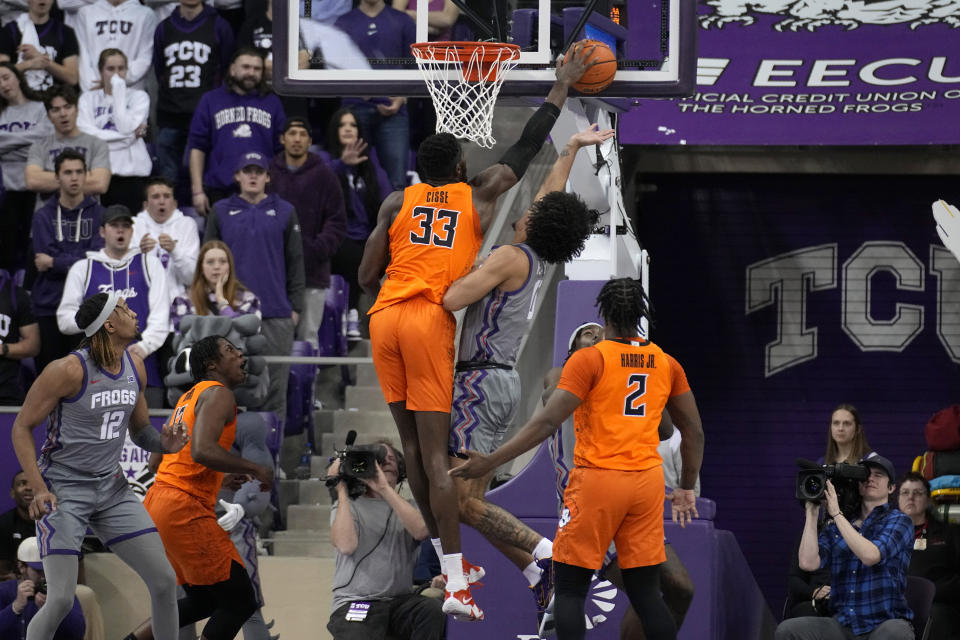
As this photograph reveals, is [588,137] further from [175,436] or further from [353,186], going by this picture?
[353,186]

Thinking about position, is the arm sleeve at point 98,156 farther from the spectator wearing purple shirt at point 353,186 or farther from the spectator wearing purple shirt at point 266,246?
the spectator wearing purple shirt at point 353,186

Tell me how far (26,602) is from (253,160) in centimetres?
426

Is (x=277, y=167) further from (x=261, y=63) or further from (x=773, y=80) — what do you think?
(x=773, y=80)

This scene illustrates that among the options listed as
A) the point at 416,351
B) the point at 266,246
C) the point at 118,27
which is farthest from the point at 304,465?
the point at 118,27

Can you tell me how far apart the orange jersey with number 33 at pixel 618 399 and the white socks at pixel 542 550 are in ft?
3.04

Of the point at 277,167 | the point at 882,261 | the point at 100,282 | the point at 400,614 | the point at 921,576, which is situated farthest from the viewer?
the point at 882,261

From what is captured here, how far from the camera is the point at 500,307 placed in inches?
288

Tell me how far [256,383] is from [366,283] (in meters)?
2.91

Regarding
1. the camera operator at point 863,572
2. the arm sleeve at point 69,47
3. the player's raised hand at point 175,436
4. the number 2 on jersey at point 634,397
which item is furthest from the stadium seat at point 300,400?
the number 2 on jersey at point 634,397

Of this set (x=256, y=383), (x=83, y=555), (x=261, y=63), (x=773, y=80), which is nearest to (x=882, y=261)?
(x=773, y=80)

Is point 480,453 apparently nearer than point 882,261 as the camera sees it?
Yes

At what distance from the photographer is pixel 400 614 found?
8711 millimetres

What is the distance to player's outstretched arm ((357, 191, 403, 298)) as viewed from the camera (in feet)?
24.0

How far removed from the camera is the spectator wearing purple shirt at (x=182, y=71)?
519 inches
